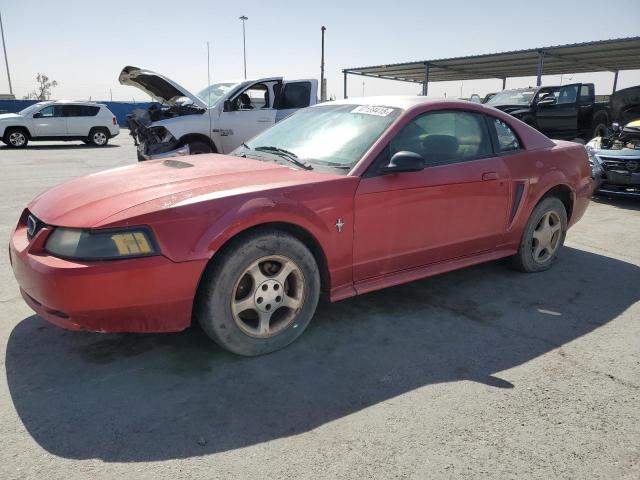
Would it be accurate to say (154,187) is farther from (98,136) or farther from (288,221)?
(98,136)

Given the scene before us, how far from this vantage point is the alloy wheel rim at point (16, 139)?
54.4ft

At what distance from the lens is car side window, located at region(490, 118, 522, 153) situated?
3957mm

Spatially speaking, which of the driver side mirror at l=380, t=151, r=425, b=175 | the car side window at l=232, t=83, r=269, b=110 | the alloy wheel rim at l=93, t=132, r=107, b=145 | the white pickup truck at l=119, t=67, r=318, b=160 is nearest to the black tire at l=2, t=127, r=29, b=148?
the alloy wheel rim at l=93, t=132, r=107, b=145

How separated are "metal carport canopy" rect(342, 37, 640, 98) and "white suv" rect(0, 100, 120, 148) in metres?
12.1

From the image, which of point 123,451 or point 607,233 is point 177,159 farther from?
point 607,233

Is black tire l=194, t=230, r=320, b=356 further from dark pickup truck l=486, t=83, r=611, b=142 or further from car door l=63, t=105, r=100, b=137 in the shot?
car door l=63, t=105, r=100, b=137

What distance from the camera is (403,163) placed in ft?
9.98

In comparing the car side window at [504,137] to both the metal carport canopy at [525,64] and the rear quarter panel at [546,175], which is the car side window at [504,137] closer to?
the rear quarter panel at [546,175]

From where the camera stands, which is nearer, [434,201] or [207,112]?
[434,201]

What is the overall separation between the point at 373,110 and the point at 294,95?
6076 mm

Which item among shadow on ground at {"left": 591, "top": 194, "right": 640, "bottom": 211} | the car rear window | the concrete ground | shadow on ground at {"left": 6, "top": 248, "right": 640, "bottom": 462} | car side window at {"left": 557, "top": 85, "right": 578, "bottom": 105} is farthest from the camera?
the car rear window

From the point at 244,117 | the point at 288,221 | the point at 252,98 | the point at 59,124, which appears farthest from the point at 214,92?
the point at 59,124

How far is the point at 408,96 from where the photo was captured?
3.69m

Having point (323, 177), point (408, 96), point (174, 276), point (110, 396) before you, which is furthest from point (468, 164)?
point (110, 396)
